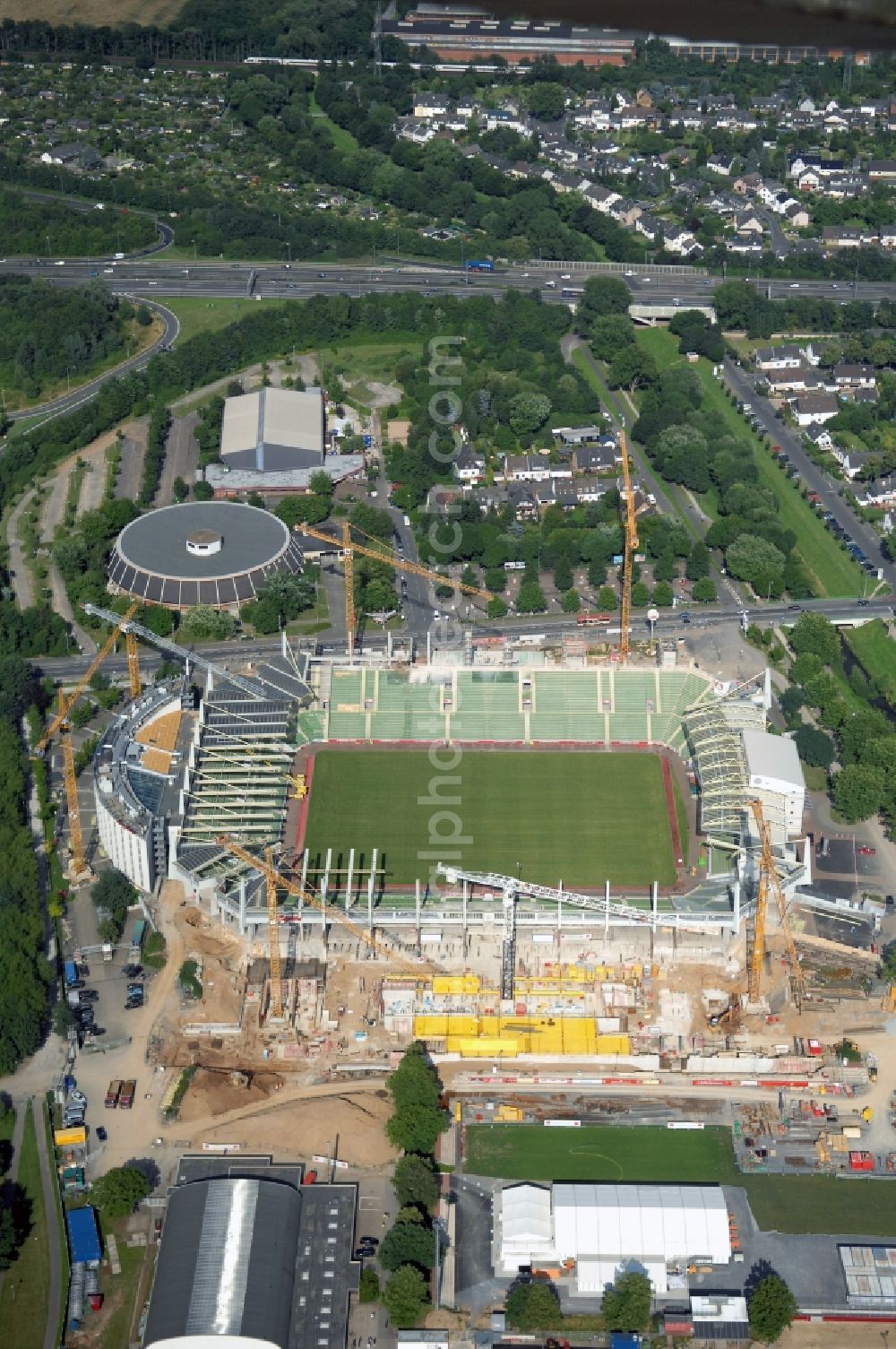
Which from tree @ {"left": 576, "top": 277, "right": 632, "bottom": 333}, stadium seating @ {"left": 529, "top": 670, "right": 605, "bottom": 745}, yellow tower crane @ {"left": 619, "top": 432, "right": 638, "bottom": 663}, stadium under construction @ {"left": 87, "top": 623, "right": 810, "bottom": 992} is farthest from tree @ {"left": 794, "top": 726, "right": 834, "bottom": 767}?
tree @ {"left": 576, "top": 277, "right": 632, "bottom": 333}

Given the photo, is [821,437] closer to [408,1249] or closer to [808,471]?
[808,471]

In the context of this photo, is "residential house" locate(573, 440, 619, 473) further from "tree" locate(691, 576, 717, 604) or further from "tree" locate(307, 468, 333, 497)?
"tree" locate(307, 468, 333, 497)

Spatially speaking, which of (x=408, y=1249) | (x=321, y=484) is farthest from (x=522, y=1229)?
(x=321, y=484)

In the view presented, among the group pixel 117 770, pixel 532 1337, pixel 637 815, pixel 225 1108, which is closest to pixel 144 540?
pixel 117 770

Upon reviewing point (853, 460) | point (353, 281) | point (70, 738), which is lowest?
point (70, 738)

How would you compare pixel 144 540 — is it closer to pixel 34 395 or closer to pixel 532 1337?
pixel 34 395

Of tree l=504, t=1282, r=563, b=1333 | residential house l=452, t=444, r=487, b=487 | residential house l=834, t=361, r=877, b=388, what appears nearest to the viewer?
tree l=504, t=1282, r=563, b=1333
